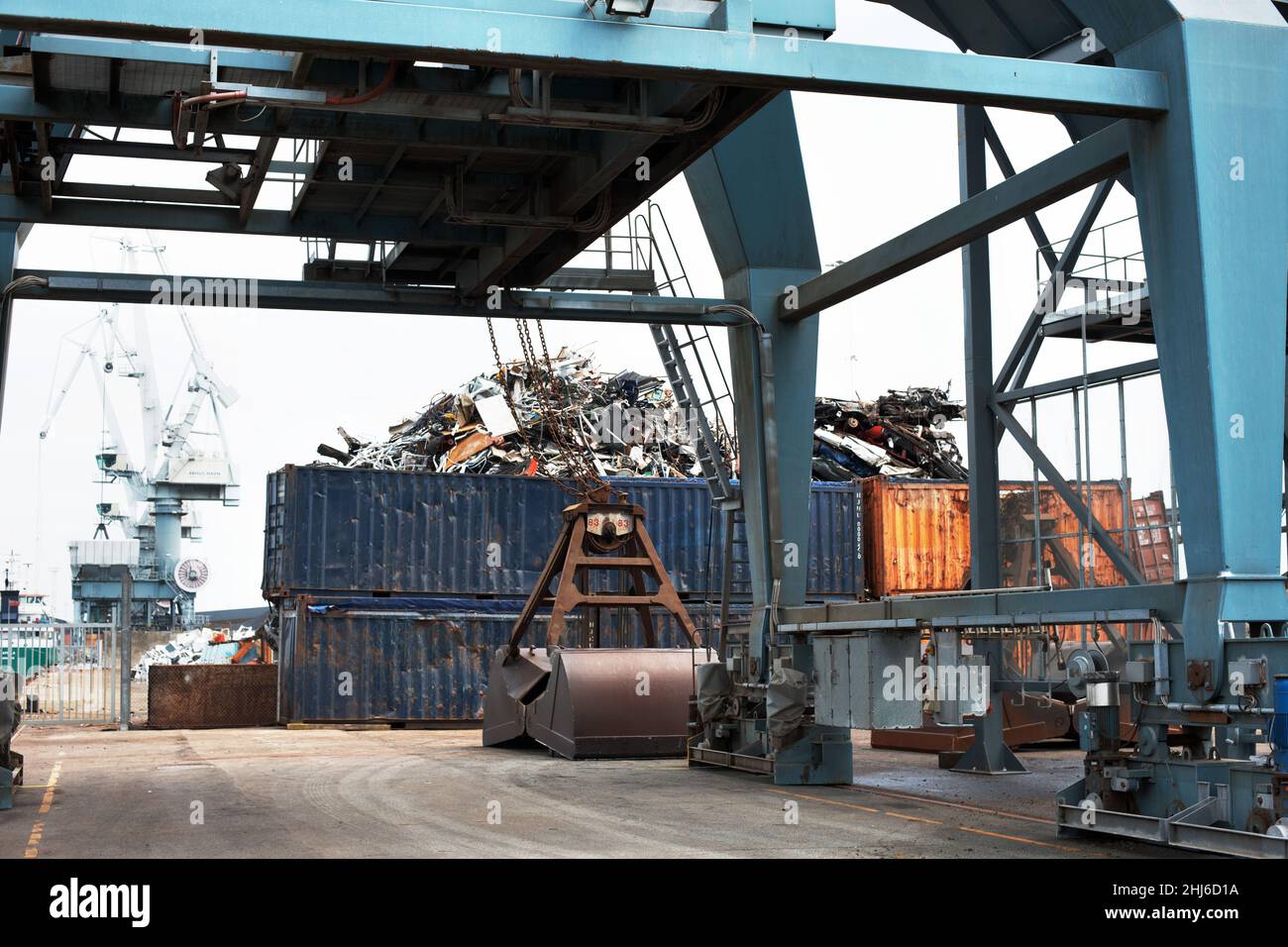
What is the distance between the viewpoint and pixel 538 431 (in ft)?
114

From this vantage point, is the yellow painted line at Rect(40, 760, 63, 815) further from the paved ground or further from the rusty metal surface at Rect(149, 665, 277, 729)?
the rusty metal surface at Rect(149, 665, 277, 729)

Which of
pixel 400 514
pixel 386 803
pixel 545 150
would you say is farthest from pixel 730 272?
pixel 400 514

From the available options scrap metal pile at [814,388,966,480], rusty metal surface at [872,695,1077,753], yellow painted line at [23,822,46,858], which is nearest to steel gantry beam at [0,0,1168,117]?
yellow painted line at [23,822,46,858]

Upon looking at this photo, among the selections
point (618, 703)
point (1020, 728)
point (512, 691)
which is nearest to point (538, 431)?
point (512, 691)

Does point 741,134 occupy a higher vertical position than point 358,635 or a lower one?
higher

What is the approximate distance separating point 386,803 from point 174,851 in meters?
3.31

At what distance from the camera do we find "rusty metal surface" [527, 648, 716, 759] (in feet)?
60.0

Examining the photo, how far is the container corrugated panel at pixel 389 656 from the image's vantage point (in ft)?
85.5

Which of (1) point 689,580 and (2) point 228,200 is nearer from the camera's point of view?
(2) point 228,200

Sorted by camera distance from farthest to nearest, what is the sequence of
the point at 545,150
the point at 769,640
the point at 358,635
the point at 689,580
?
the point at 689,580 < the point at 358,635 < the point at 769,640 < the point at 545,150

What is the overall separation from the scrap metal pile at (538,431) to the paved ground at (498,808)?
48.3ft

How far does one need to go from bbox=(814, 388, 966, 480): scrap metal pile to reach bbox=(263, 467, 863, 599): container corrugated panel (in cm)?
715

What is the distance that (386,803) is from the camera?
13305 mm
